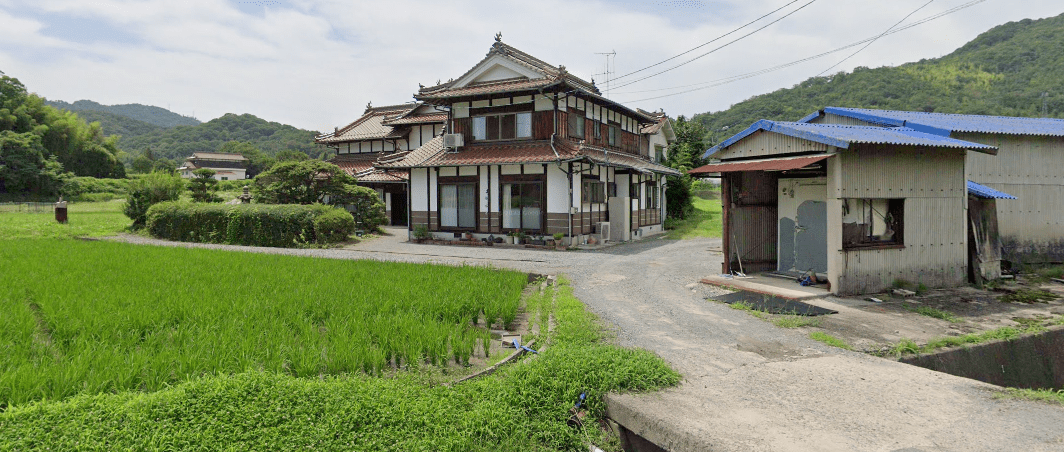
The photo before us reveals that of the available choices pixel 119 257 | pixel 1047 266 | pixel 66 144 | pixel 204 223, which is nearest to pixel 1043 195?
pixel 1047 266

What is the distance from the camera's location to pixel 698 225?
81.9ft

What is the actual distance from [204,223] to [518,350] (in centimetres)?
1874

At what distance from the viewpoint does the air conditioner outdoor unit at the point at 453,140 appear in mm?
19266

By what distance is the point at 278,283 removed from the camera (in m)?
9.02

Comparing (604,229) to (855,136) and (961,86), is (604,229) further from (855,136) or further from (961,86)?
(961,86)

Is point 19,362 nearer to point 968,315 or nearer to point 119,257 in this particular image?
point 119,257

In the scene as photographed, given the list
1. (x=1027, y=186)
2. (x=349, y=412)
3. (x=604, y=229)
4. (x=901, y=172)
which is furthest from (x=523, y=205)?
(x=349, y=412)

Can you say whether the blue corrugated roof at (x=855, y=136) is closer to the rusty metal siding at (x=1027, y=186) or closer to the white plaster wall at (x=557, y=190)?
the rusty metal siding at (x=1027, y=186)

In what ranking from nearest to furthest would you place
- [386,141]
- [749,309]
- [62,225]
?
[749,309] → [62,225] → [386,141]

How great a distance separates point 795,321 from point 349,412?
580 centimetres

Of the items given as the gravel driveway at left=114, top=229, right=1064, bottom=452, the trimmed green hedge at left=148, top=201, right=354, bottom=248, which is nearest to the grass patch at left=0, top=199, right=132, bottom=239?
the trimmed green hedge at left=148, top=201, right=354, bottom=248

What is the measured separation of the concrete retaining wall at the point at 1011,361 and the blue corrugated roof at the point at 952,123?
5.66m

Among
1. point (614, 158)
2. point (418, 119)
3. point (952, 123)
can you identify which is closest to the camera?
point (952, 123)

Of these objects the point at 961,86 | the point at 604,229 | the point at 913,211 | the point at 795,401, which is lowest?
the point at 795,401
